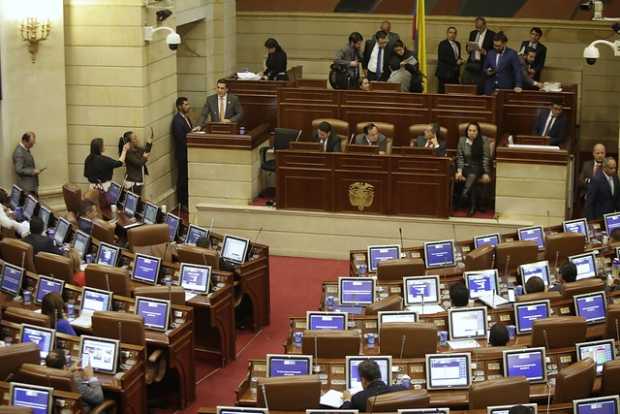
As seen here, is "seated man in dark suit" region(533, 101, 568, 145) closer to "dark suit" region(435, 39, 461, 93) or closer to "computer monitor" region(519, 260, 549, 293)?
"dark suit" region(435, 39, 461, 93)

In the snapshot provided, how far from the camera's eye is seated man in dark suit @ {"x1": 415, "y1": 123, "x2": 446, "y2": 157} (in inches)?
631

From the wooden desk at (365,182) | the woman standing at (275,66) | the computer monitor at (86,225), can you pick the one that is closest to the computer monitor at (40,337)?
the computer monitor at (86,225)

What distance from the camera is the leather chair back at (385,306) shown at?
1179cm

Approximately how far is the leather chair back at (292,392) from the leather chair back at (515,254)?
4.25 meters

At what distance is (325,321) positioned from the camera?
11.2m

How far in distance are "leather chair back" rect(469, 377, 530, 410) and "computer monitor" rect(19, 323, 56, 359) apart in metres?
3.71

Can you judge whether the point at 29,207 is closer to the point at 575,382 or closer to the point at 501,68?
the point at 501,68

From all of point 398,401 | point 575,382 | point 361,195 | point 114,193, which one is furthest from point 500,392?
point 114,193

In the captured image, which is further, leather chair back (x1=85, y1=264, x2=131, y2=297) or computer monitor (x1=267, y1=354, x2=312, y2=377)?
leather chair back (x1=85, y1=264, x2=131, y2=297)

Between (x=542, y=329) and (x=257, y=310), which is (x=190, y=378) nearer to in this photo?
(x=257, y=310)

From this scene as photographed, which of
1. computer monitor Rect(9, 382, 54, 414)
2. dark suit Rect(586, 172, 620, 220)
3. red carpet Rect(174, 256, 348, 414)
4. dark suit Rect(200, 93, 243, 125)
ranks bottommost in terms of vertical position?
red carpet Rect(174, 256, 348, 414)

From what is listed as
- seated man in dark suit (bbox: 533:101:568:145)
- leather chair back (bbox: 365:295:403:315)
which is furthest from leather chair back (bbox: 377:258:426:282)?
seated man in dark suit (bbox: 533:101:568:145)

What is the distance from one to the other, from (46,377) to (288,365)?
1956 millimetres

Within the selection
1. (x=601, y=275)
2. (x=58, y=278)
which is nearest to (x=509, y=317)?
(x=601, y=275)
